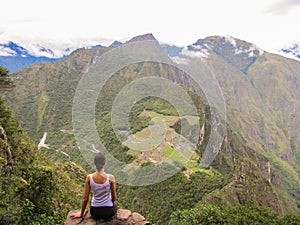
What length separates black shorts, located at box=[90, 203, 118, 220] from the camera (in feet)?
28.4

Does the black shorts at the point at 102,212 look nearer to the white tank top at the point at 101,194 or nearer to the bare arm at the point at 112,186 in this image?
the white tank top at the point at 101,194

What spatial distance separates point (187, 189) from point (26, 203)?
45.2m

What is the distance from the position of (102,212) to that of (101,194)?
0.59m

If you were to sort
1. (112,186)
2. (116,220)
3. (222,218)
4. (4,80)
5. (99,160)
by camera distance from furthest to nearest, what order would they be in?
(4,80), (222,218), (116,220), (112,186), (99,160)

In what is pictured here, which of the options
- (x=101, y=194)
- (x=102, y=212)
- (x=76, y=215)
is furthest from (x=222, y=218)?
(x=101, y=194)

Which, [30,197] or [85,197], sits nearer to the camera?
[85,197]

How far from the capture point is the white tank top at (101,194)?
8.36 m

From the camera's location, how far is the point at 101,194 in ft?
27.9

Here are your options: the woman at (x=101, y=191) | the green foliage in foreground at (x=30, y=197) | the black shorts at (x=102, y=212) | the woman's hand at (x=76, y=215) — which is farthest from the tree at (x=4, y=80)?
the black shorts at (x=102, y=212)

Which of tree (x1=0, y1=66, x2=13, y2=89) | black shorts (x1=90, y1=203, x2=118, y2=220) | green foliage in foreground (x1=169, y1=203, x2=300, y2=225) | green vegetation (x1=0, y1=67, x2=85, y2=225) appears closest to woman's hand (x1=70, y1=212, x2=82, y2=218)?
black shorts (x1=90, y1=203, x2=118, y2=220)

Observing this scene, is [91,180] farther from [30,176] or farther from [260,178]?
[260,178]

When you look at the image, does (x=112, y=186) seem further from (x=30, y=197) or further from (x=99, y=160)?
(x=30, y=197)

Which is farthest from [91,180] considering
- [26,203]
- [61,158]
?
[61,158]

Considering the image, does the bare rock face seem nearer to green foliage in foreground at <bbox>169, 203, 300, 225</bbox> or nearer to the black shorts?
the black shorts
